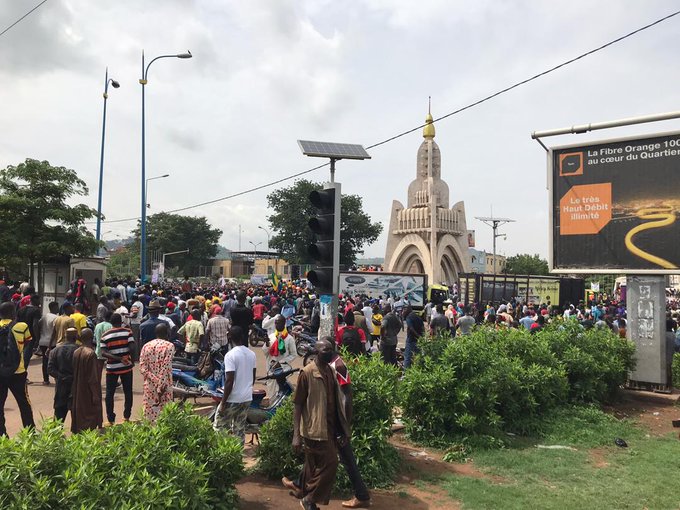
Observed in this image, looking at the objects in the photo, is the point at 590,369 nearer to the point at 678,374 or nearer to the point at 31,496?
the point at 678,374

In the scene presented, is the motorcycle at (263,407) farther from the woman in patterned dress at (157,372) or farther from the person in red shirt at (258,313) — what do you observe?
the person in red shirt at (258,313)

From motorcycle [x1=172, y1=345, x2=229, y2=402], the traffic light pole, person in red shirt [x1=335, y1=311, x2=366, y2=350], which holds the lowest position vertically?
motorcycle [x1=172, y1=345, x2=229, y2=402]

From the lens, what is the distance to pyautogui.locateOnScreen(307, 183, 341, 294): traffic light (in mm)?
6422

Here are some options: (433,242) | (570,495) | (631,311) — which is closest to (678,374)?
(631,311)

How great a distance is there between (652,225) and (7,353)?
34.5ft

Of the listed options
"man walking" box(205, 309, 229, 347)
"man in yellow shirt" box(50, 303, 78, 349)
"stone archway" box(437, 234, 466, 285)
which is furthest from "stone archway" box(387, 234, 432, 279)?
"man in yellow shirt" box(50, 303, 78, 349)

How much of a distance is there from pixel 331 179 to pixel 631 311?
6.97 meters

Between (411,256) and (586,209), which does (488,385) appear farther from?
(411,256)

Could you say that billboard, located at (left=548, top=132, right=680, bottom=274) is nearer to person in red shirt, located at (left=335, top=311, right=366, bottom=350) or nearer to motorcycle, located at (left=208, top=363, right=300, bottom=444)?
person in red shirt, located at (left=335, top=311, right=366, bottom=350)

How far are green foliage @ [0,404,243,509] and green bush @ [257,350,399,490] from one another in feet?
3.27

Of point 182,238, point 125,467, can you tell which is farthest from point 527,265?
point 125,467

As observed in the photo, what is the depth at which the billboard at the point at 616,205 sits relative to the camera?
9.80 m

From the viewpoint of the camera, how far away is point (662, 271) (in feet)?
32.0

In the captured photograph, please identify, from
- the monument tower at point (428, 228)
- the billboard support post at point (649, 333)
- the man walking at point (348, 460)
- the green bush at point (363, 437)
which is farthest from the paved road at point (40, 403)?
the monument tower at point (428, 228)
